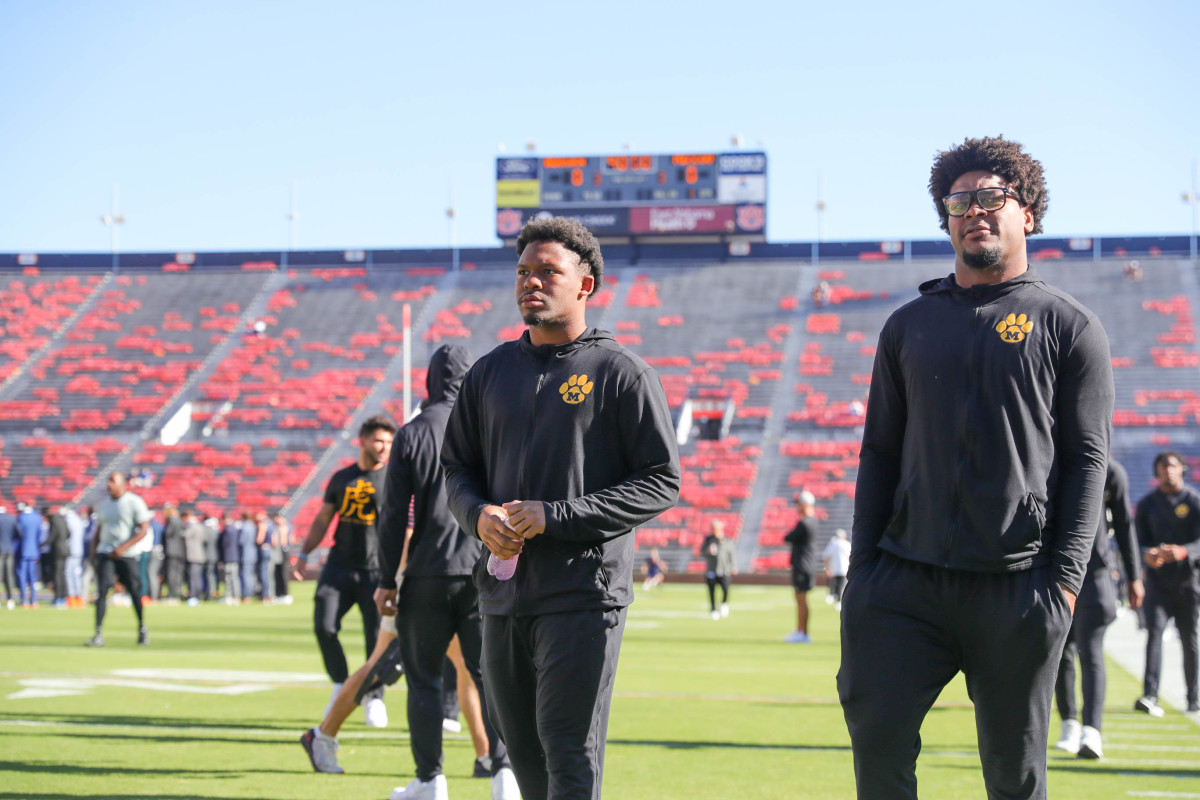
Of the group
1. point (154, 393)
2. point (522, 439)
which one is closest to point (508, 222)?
point (154, 393)

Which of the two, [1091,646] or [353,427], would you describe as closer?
[1091,646]

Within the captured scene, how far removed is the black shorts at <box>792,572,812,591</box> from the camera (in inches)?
753

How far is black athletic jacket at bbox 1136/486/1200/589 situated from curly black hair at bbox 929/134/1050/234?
740cm

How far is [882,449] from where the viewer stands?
14.0ft

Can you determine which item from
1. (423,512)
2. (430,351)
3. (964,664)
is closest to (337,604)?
(423,512)

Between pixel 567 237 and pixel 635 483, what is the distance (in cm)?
91

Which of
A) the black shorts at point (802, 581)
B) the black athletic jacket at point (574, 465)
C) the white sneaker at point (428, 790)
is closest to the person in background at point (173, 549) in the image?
the black shorts at point (802, 581)

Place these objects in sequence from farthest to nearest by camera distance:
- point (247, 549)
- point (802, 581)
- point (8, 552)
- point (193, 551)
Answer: point (247, 549)
point (193, 551)
point (8, 552)
point (802, 581)

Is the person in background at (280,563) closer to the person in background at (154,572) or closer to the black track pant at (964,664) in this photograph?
the person in background at (154,572)

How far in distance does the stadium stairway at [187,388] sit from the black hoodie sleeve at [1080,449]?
1778 inches

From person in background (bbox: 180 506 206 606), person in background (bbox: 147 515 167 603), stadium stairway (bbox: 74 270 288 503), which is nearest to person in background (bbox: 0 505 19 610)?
person in background (bbox: 147 515 167 603)

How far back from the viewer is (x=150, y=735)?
915 centimetres

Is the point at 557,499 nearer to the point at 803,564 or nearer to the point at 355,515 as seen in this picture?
the point at 355,515

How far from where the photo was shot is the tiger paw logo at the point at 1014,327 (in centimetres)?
404
